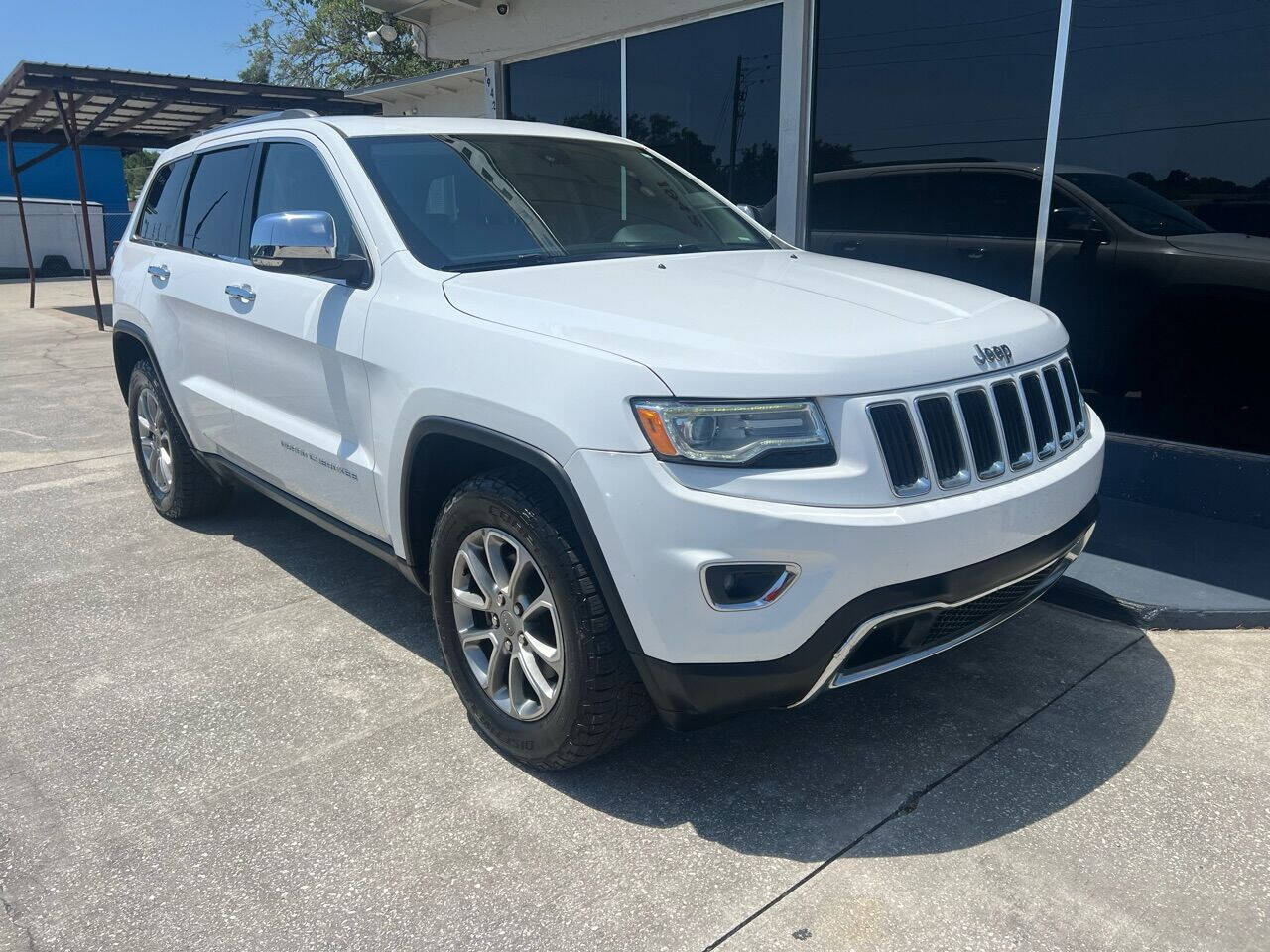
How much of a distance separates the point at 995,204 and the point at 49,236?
1080 inches

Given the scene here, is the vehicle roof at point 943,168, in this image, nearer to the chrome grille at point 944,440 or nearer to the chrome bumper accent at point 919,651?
the chrome bumper accent at point 919,651

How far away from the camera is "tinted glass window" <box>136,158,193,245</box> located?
4.80 m

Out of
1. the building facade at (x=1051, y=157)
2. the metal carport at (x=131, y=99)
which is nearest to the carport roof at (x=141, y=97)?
the metal carport at (x=131, y=99)

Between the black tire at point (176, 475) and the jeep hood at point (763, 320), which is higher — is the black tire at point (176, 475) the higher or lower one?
the lower one

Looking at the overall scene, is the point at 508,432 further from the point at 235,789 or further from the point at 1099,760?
the point at 1099,760

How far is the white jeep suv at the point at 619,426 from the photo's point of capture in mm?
2318

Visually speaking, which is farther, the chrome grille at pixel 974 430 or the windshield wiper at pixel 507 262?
the windshield wiper at pixel 507 262

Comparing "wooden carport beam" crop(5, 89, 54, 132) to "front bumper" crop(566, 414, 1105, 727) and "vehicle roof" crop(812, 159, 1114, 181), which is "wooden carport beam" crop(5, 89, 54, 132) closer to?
"vehicle roof" crop(812, 159, 1114, 181)

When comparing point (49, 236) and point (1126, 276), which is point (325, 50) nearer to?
point (49, 236)

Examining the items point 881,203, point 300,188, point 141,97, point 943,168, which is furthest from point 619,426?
point 141,97

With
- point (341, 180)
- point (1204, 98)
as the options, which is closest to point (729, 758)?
point (341, 180)

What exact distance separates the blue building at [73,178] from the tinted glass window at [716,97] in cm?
2676

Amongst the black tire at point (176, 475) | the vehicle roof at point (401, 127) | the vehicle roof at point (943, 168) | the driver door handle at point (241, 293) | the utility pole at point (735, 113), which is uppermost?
the utility pole at point (735, 113)

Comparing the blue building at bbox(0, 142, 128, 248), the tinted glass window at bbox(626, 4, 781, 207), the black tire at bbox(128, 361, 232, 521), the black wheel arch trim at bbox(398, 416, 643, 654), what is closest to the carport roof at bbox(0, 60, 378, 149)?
the tinted glass window at bbox(626, 4, 781, 207)
